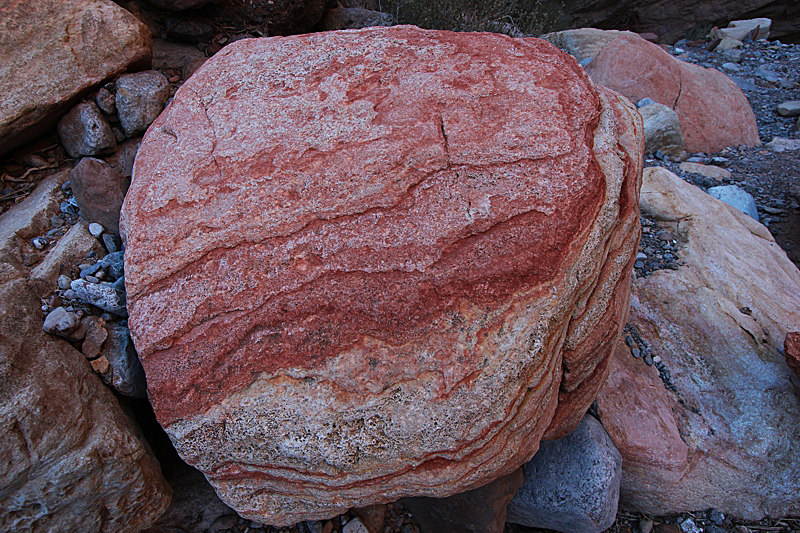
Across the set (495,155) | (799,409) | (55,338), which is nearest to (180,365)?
(55,338)

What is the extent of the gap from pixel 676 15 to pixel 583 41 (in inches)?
115

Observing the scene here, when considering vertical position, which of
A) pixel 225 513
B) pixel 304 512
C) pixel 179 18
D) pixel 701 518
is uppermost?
pixel 179 18

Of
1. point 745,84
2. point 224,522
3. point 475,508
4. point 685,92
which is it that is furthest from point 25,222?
point 745,84

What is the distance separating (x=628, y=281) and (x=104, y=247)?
183cm

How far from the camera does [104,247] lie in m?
1.81

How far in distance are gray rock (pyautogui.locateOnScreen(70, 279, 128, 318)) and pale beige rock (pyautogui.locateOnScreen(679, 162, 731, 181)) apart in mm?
3700

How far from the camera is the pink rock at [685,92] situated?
4020 mm

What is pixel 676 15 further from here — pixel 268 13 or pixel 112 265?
pixel 112 265

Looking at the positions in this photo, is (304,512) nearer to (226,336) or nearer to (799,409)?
(226,336)

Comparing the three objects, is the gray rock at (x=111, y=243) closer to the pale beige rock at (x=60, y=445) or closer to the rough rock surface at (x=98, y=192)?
the rough rock surface at (x=98, y=192)

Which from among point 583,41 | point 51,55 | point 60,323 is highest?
point 51,55

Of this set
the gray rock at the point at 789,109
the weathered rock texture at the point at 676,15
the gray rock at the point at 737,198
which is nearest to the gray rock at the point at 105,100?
the gray rock at the point at 737,198

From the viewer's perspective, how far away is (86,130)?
2.01 meters

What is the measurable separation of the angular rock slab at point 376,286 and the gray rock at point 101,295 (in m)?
0.20
